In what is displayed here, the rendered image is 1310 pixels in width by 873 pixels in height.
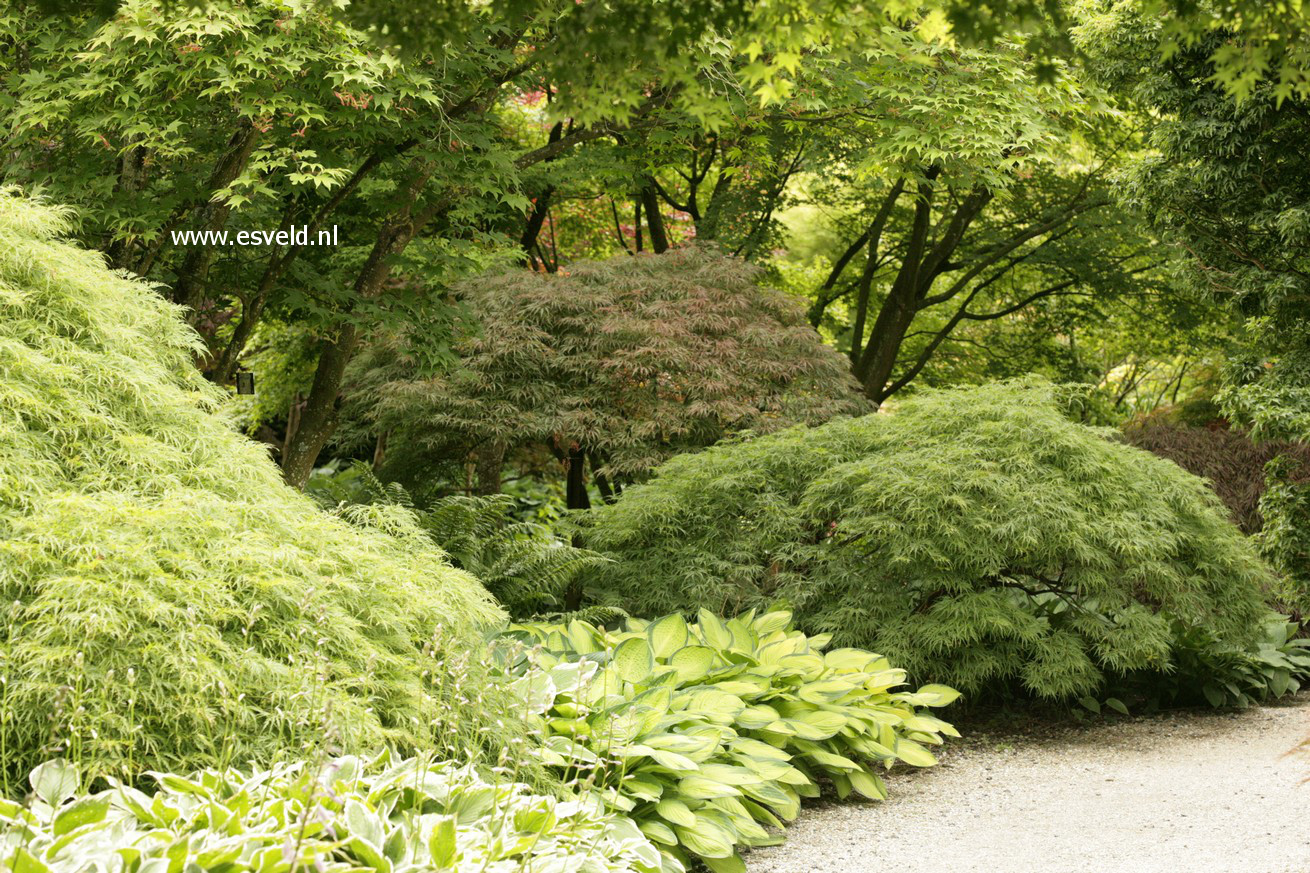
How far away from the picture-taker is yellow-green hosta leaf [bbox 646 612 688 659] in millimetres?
4625

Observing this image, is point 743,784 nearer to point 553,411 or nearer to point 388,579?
point 388,579

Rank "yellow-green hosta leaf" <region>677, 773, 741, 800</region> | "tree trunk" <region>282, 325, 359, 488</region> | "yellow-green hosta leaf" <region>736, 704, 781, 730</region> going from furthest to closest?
"tree trunk" <region>282, 325, 359, 488</region> → "yellow-green hosta leaf" <region>736, 704, 781, 730</region> → "yellow-green hosta leaf" <region>677, 773, 741, 800</region>

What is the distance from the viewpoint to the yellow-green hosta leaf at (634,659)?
13.7ft

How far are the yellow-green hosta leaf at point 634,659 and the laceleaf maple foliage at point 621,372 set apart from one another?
2987 mm

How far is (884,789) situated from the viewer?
442cm

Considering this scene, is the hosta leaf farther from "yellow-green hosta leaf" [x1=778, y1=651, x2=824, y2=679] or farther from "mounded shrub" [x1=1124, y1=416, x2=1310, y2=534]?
"mounded shrub" [x1=1124, y1=416, x2=1310, y2=534]

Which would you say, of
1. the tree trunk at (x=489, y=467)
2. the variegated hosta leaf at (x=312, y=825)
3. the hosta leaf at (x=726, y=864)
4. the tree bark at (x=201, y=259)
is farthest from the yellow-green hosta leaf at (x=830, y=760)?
the tree trunk at (x=489, y=467)

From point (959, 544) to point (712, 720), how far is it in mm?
1883

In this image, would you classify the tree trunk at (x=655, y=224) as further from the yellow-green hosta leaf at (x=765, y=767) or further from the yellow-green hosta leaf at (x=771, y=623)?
the yellow-green hosta leaf at (x=765, y=767)

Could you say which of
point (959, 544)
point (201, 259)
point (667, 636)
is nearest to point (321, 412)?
point (201, 259)

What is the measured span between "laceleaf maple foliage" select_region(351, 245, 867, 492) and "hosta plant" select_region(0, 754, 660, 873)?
435 cm

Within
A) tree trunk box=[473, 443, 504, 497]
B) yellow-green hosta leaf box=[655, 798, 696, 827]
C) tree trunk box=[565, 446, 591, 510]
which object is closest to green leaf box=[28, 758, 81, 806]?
yellow-green hosta leaf box=[655, 798, 696, 827]

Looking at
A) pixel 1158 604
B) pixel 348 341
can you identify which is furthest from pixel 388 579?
pixel 1158 604

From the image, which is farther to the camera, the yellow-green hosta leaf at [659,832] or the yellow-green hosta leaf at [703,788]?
the yellow-green hosta leaf at [703,788]
